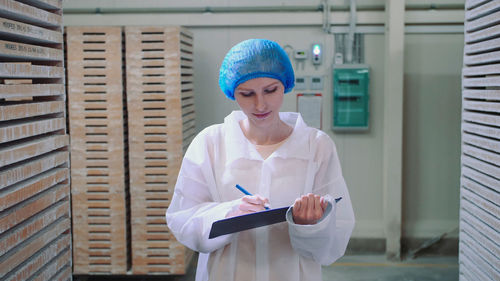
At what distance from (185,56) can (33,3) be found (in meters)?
3.37

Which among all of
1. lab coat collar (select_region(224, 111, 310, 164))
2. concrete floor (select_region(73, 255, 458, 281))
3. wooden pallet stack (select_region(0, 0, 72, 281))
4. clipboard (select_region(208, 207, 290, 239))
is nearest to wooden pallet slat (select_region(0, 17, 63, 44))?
wooden pallet stack (select_region(0, 0, 72, 281))

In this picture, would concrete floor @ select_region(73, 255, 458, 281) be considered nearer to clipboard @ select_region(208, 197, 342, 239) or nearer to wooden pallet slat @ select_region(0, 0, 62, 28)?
clipboard @ select_region(208, 197, 342, 239)

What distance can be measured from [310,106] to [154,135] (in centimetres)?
204

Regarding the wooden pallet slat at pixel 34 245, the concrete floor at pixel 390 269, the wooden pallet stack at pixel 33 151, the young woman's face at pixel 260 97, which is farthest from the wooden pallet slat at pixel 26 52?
the concrete floor at pixel 390 269

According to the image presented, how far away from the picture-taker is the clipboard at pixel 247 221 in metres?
1.88

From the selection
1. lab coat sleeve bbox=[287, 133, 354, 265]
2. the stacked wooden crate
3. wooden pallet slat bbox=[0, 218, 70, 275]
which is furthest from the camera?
the stacked wooden crate

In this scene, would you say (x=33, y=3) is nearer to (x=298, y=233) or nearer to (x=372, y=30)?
(x=298, y=233)

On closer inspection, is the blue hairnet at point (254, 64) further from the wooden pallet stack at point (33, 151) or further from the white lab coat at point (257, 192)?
the wooden pallet stack at point (33, 151)

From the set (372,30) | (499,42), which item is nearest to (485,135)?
(499,42)

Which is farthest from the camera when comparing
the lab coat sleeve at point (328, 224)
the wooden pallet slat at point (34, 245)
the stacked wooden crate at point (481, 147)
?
the stacked wooden crate at point (481, 147)

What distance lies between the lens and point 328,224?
1.99 m

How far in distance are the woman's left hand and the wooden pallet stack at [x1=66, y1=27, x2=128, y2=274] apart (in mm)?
3408

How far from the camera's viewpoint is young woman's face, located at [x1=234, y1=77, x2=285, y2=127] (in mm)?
2207

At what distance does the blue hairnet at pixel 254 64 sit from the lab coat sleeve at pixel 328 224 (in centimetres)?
41
